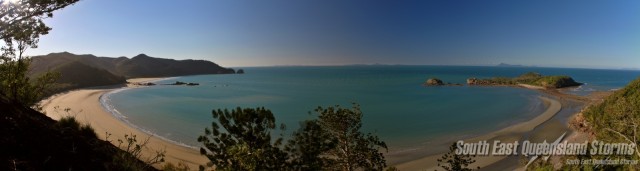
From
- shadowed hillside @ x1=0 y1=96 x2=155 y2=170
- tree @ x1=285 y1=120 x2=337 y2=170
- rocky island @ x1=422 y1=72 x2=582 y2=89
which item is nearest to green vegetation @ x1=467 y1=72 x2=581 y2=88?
rocky island @ x1=422 y1=72 x2=582 y2=89

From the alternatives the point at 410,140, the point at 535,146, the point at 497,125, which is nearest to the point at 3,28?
the point at 410,140

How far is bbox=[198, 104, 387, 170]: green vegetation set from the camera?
1318cm

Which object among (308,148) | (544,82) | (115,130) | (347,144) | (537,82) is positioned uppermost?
(308,148)

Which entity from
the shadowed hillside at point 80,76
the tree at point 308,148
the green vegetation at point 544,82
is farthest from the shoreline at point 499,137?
the shadowed hillside at point 80,76

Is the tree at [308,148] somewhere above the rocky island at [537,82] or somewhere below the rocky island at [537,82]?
above

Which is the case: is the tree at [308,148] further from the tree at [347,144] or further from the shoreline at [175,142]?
the shoreline at [175,142]

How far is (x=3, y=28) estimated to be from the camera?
62.6ft

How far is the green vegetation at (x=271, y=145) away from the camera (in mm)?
13180

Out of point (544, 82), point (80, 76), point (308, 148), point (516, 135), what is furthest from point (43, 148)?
point (544, 82)

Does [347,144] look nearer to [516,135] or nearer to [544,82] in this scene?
[516,135]

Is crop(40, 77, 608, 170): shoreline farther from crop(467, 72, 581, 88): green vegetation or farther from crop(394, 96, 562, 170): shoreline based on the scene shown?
crop(467, 72, 581, 88): green vegetation

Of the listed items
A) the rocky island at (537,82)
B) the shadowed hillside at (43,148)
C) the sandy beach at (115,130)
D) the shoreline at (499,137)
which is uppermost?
the shadowed hillside at (43,148)

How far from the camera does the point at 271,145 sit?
16.3m

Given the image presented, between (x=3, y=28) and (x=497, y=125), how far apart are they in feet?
197
